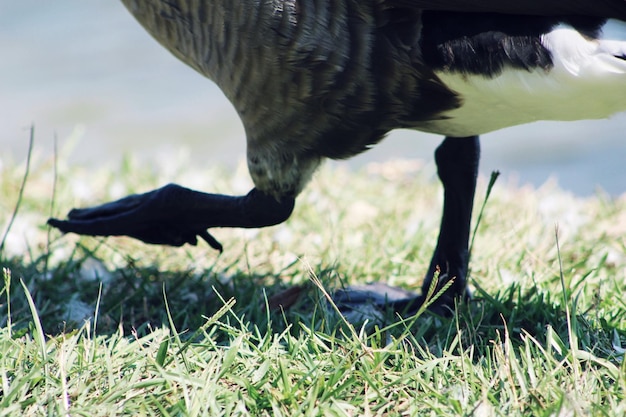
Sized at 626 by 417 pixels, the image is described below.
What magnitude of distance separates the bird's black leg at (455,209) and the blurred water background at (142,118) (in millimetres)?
2996

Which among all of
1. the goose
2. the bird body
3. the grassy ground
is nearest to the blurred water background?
the grassy ground

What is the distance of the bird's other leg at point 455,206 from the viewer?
3.12m

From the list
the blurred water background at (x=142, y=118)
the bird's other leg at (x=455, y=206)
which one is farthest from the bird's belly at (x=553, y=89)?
the blurred water background at (x=142, y=118)

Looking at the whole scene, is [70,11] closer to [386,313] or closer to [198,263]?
[198,263]

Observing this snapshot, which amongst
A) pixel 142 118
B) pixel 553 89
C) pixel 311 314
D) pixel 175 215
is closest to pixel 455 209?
pixel 311 314

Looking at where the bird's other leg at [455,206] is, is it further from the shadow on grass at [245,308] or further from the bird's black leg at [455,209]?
the shadow on grass at [245,308]

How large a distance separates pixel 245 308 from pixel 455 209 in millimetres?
864

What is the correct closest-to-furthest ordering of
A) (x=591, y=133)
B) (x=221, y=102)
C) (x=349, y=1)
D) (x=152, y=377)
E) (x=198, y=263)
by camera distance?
(x=152, y=377), (x=349, y=1), (x=198, y=263), (x=591, y=133), (x=221, y=102)

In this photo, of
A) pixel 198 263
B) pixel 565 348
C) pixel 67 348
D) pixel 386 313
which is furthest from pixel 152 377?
pixel 198 263

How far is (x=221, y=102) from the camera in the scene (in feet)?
27.5

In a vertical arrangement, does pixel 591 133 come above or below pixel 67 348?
above

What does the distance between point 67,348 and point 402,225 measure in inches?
80.8

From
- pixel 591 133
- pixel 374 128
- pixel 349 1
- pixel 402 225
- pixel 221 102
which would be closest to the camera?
pixel 349 1

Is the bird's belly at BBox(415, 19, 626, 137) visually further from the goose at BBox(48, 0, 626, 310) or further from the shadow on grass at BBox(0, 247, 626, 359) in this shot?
the shadow on grass at BBox(0, 247, 626, 359)
